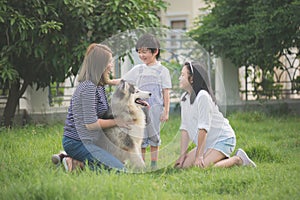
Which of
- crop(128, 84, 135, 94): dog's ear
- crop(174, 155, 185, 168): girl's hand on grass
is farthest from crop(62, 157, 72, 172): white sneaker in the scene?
crop(174, 155, 185, 168): girl's hand on grass

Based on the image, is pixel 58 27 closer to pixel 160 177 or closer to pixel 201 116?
pixel 201 116

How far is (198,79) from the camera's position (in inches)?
218

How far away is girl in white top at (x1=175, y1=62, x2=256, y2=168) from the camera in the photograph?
18.0 ft

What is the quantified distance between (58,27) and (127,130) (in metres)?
3.40

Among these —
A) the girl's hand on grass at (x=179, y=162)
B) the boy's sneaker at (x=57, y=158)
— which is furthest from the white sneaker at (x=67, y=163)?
the girl's hand on grass at (x=179, y=162)

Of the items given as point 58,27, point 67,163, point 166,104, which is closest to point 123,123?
point 166,104

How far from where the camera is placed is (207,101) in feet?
18.1

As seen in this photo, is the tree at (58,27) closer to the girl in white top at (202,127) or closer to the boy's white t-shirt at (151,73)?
the boy's white t-shirt at (151,73)

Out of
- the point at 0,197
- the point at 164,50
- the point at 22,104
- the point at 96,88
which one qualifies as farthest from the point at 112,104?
the point at 22,104

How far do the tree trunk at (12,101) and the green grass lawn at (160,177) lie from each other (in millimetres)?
1890

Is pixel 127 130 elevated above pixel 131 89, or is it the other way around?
pixel 131 89

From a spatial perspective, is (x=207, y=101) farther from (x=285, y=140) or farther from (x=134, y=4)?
(x=134, y=4)

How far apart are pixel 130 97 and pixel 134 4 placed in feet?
12.6

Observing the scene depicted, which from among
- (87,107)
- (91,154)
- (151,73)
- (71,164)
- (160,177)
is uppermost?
(151,73)
